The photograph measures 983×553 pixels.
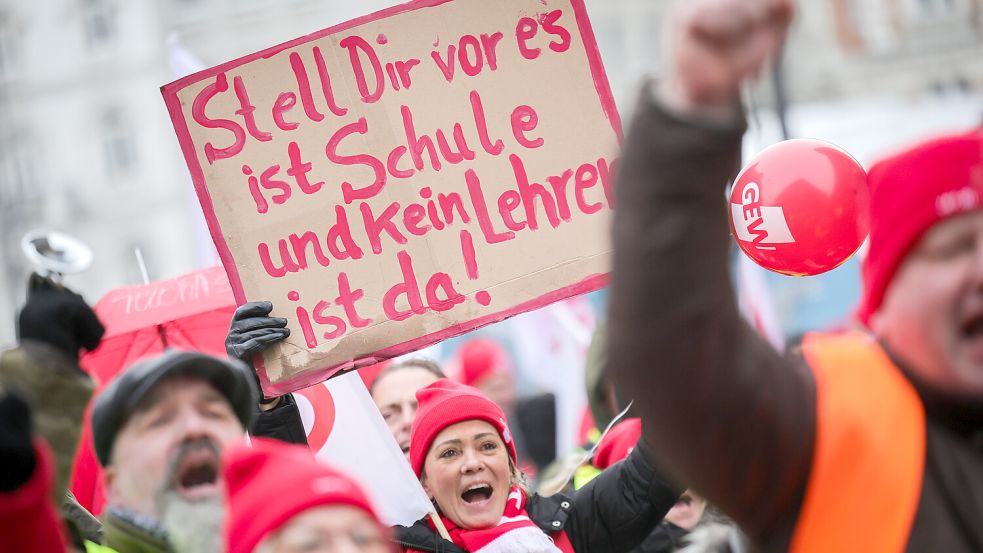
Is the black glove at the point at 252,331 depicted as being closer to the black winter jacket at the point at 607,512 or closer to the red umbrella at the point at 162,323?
the black winter jacket at the point at 607,512

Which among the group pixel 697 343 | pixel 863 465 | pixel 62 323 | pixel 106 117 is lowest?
pixel 106 117

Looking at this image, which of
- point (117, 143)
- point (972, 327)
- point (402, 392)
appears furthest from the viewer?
point (117, 143)

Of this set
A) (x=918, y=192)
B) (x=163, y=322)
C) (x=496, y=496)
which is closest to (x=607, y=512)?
(x=496, y=496)

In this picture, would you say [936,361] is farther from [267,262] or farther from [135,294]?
[135,294]

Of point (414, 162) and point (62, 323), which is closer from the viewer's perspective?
point (414, 162)

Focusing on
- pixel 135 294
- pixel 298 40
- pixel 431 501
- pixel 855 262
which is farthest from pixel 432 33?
pixel 855 262

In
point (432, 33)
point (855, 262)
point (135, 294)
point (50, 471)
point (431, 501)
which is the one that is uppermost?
point (432, 33)

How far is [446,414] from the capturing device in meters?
3.52

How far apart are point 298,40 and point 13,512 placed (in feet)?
5.97

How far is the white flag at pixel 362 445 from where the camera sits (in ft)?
11.3

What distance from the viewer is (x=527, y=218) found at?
132 inches

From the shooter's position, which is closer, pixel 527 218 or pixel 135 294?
pixel 527 218

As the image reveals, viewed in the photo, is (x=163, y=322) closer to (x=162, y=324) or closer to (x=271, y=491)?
(x=162, y=324)

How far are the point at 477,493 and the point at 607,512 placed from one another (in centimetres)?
34
